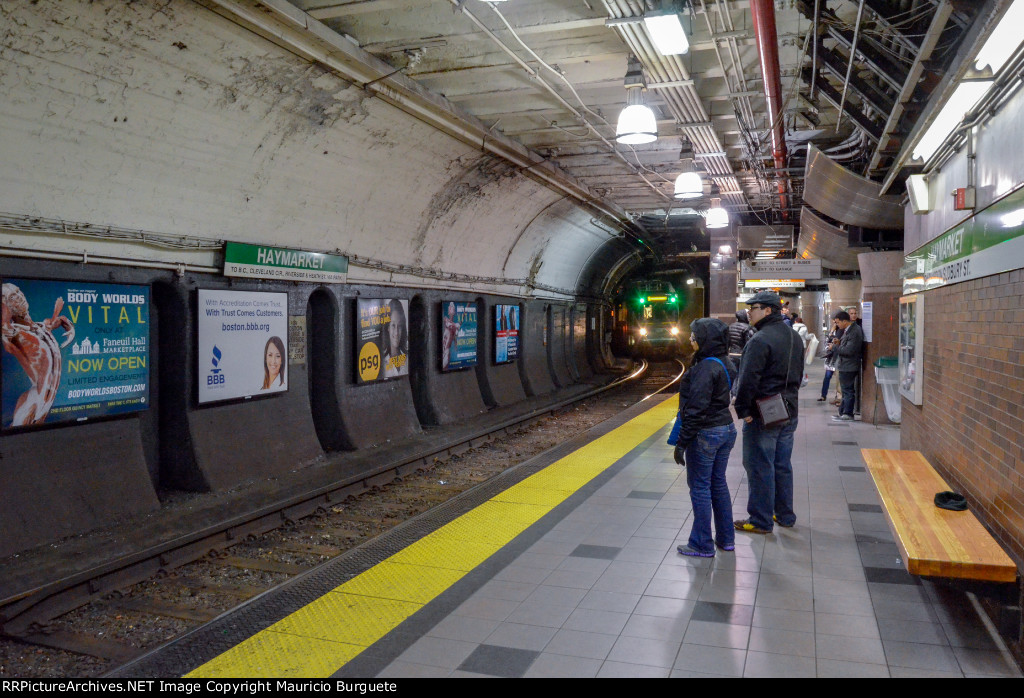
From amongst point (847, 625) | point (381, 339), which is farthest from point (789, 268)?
point (847, 625)

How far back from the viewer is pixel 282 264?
28.6 ft

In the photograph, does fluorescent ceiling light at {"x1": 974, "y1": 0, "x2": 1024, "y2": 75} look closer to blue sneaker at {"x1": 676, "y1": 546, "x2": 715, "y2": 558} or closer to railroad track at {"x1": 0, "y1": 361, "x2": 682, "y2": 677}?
blue sneaker at {"x1": 676, "y1": 546, "x2": 715, "y2": 558}

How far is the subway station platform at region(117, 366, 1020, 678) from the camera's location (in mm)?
3791

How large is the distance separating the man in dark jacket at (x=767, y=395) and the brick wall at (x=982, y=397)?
109 cm

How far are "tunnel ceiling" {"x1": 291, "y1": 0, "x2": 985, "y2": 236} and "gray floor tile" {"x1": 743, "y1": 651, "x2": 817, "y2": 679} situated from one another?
379cm

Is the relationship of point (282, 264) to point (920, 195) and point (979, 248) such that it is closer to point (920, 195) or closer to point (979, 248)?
point (920, 195)

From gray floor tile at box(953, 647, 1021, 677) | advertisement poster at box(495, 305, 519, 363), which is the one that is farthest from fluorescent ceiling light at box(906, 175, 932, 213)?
advertisement poster at box(495, 305, 519, 363)

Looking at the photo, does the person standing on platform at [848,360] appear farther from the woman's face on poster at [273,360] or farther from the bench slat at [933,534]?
the woman's face on poster at [273,360]

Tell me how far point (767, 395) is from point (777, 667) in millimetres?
2564

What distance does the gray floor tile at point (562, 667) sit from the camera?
3.64 m

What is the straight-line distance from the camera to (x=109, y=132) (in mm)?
6125

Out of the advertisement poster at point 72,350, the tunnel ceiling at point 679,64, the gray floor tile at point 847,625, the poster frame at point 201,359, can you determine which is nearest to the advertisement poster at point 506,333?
the tunnel ceiling at point 679,64

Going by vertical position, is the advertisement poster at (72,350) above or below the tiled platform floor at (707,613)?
above

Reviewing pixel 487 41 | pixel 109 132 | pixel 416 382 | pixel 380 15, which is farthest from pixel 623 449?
pixel 109 132
